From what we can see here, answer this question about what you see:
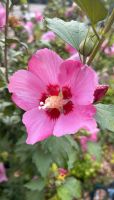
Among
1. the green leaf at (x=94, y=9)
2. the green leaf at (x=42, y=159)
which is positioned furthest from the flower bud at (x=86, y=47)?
the green leaf at (x=42, y=159)

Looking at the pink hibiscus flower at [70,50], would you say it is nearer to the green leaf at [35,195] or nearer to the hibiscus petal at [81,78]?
the green leaf at [35,195]

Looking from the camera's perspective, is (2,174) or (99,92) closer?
(99,92)

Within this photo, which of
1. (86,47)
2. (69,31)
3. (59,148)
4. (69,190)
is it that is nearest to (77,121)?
(86,47)

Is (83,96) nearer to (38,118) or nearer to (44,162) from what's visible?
(38,118)

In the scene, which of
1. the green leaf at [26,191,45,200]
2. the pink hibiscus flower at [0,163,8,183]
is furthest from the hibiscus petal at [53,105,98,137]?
the pink hibiscus flower at [0,163,8,183]

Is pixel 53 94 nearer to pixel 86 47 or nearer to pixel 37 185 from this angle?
pixel 86 47

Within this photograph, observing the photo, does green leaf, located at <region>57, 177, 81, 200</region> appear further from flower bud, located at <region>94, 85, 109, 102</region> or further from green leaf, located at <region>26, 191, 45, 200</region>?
flower bud, located at <region>94, 85, 109, 102</region>
